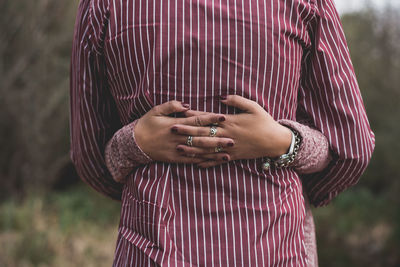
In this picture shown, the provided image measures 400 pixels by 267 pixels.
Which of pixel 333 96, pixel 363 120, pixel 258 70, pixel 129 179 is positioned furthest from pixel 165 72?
pixel 363 120

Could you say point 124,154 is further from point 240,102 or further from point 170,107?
point 240,102

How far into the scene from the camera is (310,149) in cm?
140

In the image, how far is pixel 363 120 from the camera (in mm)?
1477

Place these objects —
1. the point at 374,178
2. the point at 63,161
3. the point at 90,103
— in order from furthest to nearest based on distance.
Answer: the point at 374,178 → the point at 63,161 → the point at 90,103

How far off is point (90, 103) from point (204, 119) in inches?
19.2

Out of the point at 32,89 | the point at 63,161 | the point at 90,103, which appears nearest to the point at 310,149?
the point at 90,103

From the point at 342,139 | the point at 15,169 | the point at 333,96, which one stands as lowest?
the point at 15,169

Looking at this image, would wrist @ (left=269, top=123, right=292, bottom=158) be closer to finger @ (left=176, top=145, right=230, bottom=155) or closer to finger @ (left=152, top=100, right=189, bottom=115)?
finger @ (left=176, top=145, right=230, bottom=155)

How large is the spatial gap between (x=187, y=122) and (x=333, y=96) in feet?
1.49

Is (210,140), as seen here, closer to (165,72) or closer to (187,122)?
(187,122)

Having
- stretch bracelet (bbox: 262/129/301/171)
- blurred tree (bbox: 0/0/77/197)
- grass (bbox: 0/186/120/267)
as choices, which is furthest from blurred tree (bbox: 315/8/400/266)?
stretch bracelet (bbox: 262/129/301/171)

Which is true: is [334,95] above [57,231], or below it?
above

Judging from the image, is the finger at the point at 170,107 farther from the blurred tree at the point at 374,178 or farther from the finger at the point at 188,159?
the blurred tree at the point at 374,178

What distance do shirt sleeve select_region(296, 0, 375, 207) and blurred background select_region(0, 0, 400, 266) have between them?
→ 3115 millimetres
